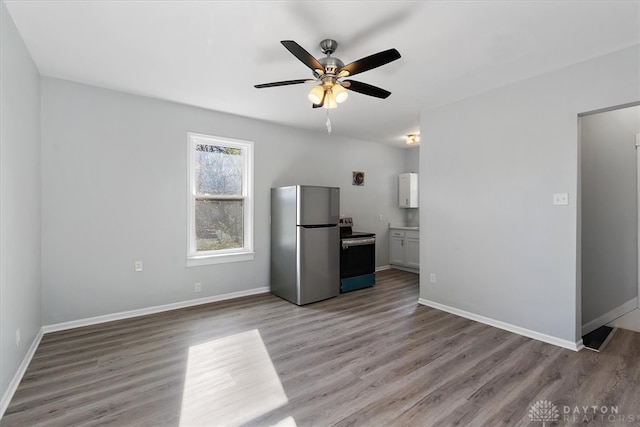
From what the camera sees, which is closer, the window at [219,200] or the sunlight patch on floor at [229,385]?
the sunlight patch on floor at [229,385]

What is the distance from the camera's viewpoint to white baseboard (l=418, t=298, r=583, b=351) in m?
2.71

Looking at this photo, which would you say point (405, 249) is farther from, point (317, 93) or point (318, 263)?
point (317, 93)

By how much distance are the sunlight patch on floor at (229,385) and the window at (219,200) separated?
1514 millimetres

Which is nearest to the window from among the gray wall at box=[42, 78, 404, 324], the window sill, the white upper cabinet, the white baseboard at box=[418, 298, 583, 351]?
the window sill

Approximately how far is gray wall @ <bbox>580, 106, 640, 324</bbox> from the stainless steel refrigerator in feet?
9.25

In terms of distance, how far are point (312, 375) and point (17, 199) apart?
2.54 m

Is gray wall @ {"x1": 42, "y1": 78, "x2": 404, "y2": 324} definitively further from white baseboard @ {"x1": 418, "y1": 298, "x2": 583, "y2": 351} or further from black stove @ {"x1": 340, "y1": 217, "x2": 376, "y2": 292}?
white baseboard @ {"x1": 418, "y1": 298, "x2": 583, "y2": 351}

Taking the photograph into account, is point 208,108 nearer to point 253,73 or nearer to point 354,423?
point 253,73

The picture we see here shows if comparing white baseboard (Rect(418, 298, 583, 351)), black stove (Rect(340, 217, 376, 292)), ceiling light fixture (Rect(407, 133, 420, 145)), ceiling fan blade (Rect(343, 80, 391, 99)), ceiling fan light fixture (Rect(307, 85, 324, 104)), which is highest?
ceiling light fixture (Rect(407, 133, 420, 145))

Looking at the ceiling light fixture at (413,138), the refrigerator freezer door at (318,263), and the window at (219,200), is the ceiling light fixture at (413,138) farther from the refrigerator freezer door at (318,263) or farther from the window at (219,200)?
the window at (219,200)

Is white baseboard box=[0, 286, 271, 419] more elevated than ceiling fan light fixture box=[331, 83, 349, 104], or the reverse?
ceiling fan light fixture box=[331, 83, 349, 104]

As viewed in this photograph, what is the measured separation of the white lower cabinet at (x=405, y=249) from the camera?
5.69 meters

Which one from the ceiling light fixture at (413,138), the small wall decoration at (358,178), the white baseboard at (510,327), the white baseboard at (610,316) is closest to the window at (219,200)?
the small wall decoration at (358,178)

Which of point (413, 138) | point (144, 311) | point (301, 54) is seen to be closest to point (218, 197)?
point (144, 311)
